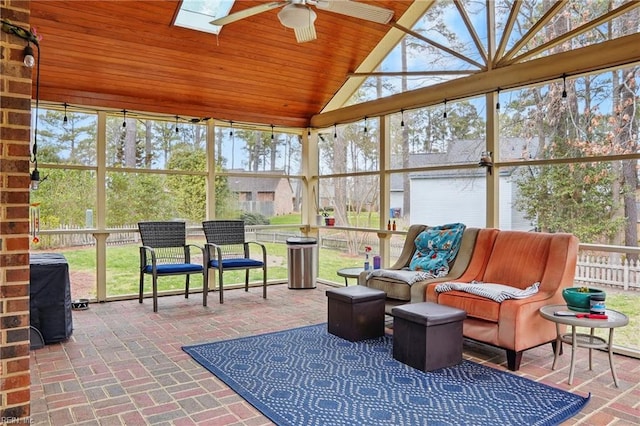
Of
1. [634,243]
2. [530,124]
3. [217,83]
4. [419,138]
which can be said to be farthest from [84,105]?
[634,243]

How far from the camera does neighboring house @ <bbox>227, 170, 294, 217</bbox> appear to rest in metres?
6.79

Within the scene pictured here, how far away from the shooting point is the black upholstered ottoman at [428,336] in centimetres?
334

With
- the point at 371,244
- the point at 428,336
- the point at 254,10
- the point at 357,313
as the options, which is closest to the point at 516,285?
the point at 428,336

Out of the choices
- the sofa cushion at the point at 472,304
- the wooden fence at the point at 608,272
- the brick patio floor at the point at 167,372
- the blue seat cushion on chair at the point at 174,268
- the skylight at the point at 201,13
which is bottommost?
the brick patio floor at the point at 167,372

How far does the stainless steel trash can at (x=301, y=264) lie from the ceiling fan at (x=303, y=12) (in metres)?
3.32

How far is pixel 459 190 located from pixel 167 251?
146 inches

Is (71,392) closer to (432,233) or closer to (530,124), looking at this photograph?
(432,233)

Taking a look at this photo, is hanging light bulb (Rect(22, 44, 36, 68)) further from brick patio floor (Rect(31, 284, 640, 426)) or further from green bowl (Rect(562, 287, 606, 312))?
green bowl (Rect(562, 287, 606, 312))

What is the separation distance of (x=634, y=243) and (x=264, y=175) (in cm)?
477

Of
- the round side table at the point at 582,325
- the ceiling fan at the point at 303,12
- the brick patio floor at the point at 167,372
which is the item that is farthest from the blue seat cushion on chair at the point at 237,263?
the round side table at the point at 582,325

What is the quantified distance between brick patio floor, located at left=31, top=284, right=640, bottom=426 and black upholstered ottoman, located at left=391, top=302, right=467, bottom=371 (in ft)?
1.32

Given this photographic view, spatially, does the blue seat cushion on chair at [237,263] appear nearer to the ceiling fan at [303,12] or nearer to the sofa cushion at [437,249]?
the sofa cushion at [437,249]

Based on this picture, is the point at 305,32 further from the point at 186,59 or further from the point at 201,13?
the point at 186,59

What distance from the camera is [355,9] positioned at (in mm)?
3766
